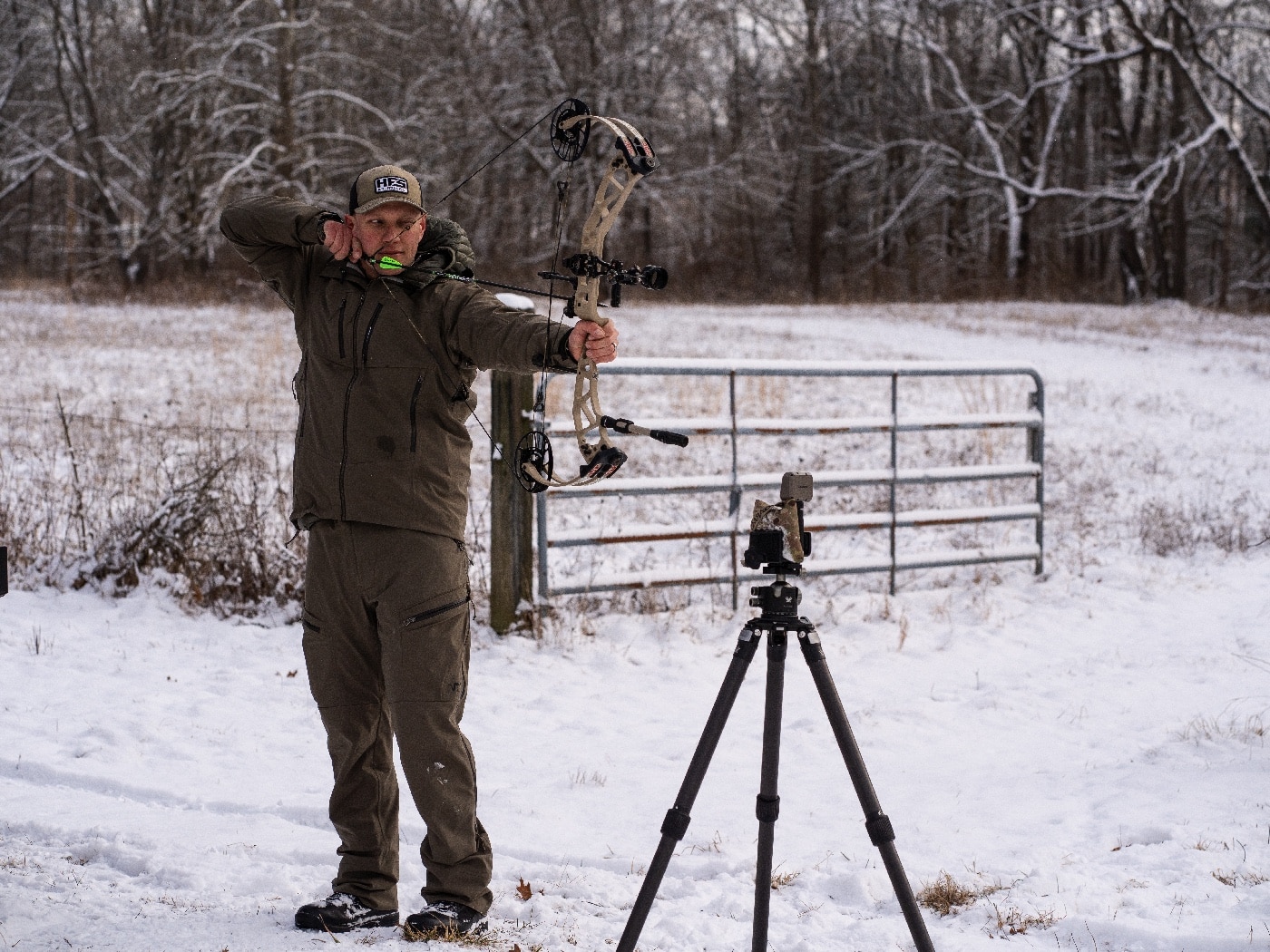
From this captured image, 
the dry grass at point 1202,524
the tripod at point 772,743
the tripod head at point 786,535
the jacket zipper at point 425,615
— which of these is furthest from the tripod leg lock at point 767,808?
the dry grass at point 1202,524

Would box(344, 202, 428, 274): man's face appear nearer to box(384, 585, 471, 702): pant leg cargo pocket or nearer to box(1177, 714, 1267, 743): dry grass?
box(384, 585, 471, 702): pant leg cargo pocket

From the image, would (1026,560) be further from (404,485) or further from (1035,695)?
(404,485)

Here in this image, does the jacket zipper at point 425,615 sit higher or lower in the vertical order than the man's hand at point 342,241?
lower

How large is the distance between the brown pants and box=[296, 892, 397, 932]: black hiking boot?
0.03m

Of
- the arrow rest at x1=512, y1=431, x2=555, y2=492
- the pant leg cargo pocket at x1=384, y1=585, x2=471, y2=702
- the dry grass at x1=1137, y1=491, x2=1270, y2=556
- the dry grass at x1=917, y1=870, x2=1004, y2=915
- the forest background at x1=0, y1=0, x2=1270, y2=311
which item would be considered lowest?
the dry grass at x1=917, y1=870, x2=1004, y2=915

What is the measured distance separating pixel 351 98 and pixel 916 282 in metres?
21.7

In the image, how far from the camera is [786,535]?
277 cm

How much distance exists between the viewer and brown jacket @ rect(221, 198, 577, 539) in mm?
3047

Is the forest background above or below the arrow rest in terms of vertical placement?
above

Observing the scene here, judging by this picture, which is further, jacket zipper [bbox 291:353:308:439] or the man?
jacket zipper [bbox 291:353:308:439]

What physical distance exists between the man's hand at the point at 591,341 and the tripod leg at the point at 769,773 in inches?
29.2

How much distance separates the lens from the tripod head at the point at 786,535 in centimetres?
276

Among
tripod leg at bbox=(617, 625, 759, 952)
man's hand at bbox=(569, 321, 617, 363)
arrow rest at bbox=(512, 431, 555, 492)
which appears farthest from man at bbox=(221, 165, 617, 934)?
tripod leg at bbox=(617, 625, 759, 952)

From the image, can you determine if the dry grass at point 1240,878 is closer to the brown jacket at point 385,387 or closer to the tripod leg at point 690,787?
the tripod leg at point 690,787
